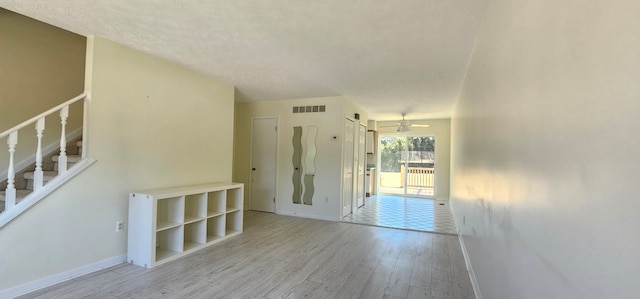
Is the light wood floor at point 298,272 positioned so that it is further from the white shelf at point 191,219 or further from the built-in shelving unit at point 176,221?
the white shelf at point 191,219

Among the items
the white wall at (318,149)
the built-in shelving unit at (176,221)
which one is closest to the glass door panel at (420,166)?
the white wall at (318,149)

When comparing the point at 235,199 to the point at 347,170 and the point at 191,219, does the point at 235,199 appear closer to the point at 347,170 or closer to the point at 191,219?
the point at 191,219

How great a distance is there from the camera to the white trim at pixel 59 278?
2250 millimetres

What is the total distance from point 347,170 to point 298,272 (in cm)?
299

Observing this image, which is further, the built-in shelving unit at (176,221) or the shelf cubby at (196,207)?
the shelf cubby at (196,207)

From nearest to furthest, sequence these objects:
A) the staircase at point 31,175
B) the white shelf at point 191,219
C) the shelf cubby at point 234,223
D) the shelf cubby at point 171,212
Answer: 1. the staircase at point 31,175
2. the shelf cubby at point 171,212
3. the white shelf at point 191,219
4. the shelf cubby at point 234,223

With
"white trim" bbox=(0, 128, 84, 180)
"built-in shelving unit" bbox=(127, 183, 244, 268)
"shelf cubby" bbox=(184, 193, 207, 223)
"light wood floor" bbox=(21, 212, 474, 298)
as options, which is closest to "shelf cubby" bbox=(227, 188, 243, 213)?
"built-in shelving unit" bbox=(127, 183, 244, 268)

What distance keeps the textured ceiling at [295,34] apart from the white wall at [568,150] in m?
0.83

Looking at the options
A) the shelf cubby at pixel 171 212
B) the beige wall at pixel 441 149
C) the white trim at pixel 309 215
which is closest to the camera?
the shelf cubby at pixel 171 212

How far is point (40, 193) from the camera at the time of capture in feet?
7.85

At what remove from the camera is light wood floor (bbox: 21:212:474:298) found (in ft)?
7.91

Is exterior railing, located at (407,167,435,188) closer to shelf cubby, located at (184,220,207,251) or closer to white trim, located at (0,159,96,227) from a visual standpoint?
shelf cubby, located at (184,220,207,251)

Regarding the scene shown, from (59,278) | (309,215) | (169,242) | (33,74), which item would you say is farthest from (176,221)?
(309,215)

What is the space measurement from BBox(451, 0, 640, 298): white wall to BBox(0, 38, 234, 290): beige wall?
3.58 metres
